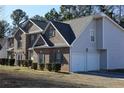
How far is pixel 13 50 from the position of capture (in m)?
51.9

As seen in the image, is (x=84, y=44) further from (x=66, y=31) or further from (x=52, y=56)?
(x=52, y=56)

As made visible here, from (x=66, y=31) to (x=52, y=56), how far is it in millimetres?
3640

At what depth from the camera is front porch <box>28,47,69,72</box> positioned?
35688 millimetres

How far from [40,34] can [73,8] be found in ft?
112

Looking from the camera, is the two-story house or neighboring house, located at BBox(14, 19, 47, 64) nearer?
the two-story house

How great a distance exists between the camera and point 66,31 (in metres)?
38.6

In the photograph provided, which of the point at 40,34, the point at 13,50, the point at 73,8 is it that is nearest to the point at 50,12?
the point at 73,8

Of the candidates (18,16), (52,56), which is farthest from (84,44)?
(18,16)

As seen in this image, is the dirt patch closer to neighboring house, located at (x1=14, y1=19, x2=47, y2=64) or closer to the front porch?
the front porch

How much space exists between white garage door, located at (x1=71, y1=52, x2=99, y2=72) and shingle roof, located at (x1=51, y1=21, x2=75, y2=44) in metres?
2.13

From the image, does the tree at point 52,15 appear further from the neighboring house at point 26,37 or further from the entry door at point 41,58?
the entry door at point 41,58

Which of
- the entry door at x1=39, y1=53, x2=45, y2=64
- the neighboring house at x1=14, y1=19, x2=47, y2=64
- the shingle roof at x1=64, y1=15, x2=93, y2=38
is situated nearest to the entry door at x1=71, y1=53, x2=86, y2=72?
the shingle roof at x1=64, y1=15, x2=93, y2=38

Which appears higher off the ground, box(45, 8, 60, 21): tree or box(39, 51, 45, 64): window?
box(45, 8, 60, 21): tree

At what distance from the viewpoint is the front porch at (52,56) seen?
35688mm
